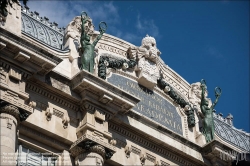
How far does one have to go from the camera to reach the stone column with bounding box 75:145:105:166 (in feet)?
88.9

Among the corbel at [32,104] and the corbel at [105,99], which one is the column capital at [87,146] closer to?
the corbel at [105,99]

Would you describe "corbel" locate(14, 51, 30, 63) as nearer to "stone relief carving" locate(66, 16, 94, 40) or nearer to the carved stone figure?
"stone relief carving" locate(66, 16, 94, 40)

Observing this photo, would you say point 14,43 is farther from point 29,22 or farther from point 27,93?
point 29,22

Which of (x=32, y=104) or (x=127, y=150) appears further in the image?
(x=127, y=150)

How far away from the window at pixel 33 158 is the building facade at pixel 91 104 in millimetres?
36

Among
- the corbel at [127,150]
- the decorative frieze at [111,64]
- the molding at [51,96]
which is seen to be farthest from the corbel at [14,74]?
the corbel at [127,150]

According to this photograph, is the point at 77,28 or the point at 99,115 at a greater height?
the point at 77,28

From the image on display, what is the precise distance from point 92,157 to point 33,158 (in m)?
2.16

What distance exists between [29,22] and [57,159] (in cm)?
647

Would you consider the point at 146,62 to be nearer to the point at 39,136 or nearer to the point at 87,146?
the point at 87,146

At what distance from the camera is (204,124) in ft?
110

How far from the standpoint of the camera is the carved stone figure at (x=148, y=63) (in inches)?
1262

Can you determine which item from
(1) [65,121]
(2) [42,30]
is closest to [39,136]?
(1) [65,121]

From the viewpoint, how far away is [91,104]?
93.3 feet
